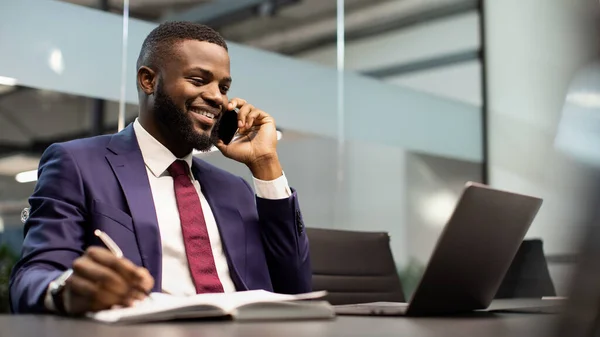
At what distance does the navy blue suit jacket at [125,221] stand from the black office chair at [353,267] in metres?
0.46

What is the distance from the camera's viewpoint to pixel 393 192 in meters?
5.31

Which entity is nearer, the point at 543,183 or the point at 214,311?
the point at 214,311

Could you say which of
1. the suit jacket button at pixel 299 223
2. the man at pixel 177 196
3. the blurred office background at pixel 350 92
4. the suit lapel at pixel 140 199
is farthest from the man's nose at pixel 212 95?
the blurred office background at pixel 350 92

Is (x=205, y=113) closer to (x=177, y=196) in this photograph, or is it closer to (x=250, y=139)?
(x=250, y=139)

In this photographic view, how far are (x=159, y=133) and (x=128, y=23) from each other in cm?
178

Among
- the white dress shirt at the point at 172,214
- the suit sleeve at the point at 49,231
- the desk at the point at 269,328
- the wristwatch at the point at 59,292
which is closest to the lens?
the desk at the point at 269,328

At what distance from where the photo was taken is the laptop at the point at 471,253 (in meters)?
1.07

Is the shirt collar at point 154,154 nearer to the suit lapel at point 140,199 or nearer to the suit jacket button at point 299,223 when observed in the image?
the suit lapel at point 140,199

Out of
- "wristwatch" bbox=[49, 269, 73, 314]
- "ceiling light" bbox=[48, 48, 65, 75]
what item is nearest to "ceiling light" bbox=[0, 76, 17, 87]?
"ceiling light" bbox=[48, 48, 65, 75]

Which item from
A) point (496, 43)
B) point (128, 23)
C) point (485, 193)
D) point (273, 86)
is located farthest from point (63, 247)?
point (496, 43)

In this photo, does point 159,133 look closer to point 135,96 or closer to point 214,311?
point 214,311

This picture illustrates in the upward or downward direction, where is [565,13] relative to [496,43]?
downward

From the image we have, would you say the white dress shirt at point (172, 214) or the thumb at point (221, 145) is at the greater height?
the thumb at point (221, 145)

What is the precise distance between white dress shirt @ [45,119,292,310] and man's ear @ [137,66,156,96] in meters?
0.11
